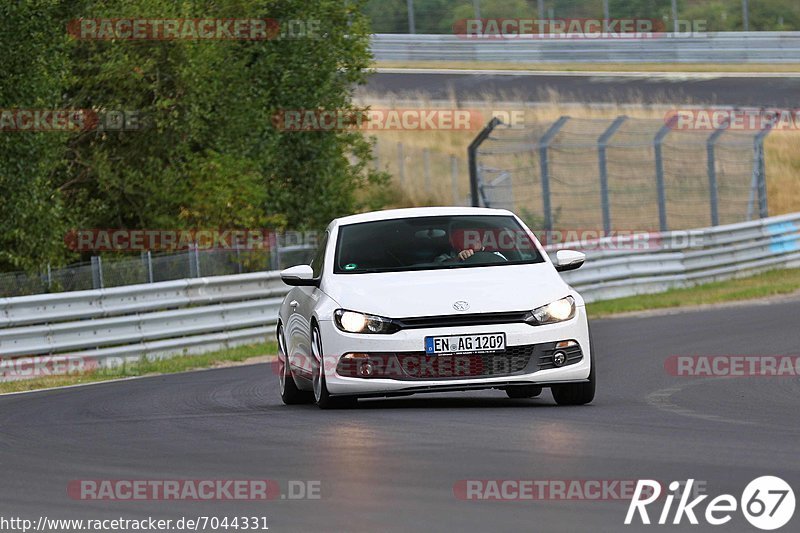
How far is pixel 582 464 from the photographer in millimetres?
7898

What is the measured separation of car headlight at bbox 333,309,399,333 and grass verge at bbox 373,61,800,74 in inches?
1413

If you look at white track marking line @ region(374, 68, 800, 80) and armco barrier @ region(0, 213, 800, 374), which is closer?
armco barrier @ region(0, 213, 800, 374)

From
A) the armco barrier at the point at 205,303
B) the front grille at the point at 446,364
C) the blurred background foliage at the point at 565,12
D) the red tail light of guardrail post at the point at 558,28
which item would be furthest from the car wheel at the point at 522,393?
the blurred background foliage at the point at 565,12

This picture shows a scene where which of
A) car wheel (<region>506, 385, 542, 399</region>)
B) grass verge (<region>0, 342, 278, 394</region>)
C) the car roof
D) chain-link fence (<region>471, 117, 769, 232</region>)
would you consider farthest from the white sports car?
chain-link fence (<region>471, 117, 769, 232</region>)

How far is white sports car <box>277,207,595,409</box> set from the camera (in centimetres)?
1083

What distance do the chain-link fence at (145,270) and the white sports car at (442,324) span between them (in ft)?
30.1

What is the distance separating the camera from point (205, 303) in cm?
2200

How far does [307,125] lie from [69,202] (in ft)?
19.7

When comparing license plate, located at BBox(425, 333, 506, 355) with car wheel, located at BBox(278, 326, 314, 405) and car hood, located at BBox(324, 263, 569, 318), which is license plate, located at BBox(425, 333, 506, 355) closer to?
car hood, located at BBox(324, 263, 569, 318)

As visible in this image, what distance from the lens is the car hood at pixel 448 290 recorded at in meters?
10.9

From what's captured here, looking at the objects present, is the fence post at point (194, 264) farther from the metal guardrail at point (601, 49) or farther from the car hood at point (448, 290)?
the metal guardrail at point (601, 49)

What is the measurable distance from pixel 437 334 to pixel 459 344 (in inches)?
6.2

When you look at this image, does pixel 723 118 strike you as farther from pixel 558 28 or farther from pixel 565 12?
pixel 558 28

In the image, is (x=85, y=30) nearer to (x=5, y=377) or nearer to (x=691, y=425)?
(x=5, y=377)
